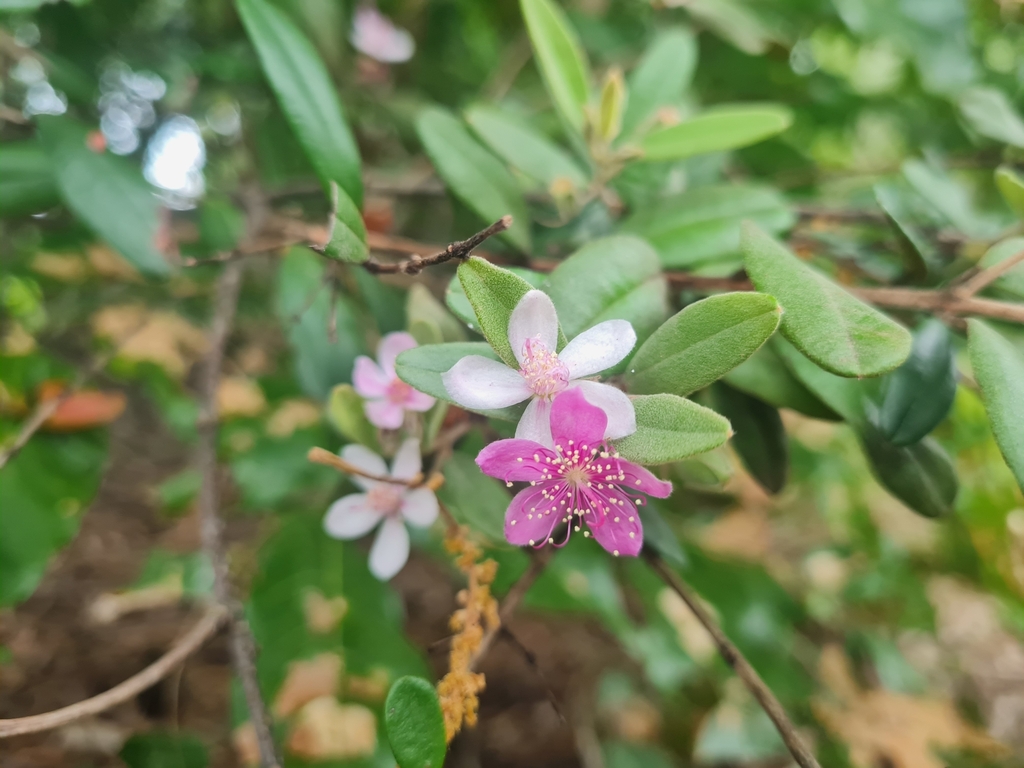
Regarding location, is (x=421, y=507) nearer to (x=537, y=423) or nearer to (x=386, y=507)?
(x=386, y=507)

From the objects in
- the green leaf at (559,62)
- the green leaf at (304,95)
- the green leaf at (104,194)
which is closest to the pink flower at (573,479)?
the green leaf at (304,95)

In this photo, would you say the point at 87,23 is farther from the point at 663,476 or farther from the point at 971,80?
the point at 971,80

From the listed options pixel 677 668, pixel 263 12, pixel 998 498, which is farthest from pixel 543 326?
pixel 998 498

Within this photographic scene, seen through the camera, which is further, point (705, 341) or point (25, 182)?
point (25, 182)

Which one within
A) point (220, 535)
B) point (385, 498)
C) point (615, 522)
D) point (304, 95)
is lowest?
point (220, 535)

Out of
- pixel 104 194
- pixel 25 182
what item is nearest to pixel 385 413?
pixel 104 194

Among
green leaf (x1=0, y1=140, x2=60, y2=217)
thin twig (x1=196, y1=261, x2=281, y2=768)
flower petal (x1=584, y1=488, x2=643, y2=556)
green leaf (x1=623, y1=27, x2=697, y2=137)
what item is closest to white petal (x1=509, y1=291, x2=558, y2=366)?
flower petal (x1=584, y1=488, x2=643, y2=556)

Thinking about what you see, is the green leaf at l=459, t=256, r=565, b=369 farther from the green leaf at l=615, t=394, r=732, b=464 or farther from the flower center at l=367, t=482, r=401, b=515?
the flower center at l=367, t=482, r=401, b=515
